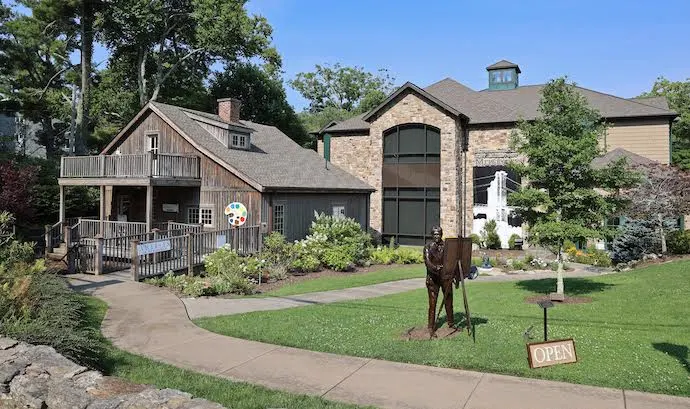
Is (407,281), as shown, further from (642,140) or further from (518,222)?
(642,140)

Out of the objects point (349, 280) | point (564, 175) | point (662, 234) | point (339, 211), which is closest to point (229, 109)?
point (339, 211)

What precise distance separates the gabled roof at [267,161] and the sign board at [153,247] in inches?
171

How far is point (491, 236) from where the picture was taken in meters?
26.2

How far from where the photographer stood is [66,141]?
47.0m

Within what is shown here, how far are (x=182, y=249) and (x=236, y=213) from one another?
3.11 meters

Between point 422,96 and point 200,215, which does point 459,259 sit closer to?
point 200,215

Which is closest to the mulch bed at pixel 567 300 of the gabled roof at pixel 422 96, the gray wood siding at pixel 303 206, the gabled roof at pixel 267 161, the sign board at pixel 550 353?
the sign board at pixel 550 353

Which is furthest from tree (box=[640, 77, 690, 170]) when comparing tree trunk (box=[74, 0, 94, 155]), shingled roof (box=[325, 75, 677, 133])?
tree trunk (box=[74, 0, 94, 155])

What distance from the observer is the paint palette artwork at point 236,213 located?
63.5 feet

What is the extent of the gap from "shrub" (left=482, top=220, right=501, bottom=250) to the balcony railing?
1465 cm

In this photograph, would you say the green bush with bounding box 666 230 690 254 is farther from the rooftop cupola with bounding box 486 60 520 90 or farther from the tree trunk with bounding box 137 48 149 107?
the tree trunk with bounding box 137 48 149 107

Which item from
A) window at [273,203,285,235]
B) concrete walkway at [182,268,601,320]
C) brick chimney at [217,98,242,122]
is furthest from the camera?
brick chimney at [217,98,242,122]

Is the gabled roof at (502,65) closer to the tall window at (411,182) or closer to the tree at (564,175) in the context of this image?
the tall window at (411,182)

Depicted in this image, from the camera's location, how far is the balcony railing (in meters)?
20.0
